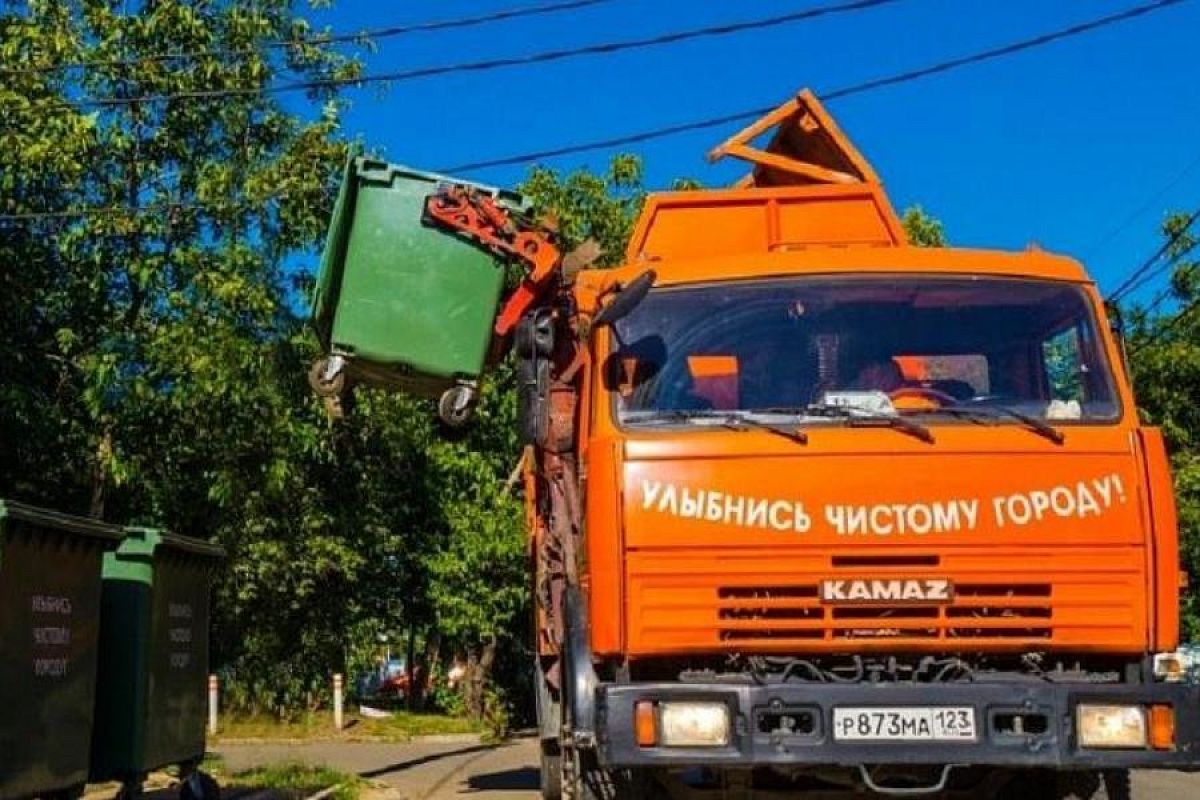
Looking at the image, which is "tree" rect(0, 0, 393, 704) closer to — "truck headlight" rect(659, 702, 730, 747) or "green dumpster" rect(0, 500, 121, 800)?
"green dumpster" rect(0, 500, 121, 800)

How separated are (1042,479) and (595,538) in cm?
181

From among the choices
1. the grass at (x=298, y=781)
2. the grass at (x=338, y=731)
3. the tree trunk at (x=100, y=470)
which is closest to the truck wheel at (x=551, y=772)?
the grass at (x=298, y=781)

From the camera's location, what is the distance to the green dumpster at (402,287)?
320 inches

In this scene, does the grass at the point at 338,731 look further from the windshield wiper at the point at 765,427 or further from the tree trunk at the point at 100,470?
the windshield wiper at the point at 765,427

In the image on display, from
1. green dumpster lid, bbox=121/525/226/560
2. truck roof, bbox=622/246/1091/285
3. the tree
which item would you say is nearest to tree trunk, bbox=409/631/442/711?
the tree

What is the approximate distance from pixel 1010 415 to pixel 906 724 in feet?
4.55

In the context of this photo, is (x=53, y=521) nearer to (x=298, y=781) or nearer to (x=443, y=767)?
(x=298, y=781)

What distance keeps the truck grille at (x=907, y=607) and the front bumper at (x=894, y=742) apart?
0.70ft

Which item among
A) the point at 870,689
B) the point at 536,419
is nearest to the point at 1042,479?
the point at 870,689

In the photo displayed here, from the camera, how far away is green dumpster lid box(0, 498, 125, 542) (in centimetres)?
718

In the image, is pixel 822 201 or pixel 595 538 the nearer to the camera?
pixel 595 538

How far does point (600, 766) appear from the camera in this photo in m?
5.73

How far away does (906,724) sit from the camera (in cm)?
550

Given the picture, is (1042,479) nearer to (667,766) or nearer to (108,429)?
(667,766)
